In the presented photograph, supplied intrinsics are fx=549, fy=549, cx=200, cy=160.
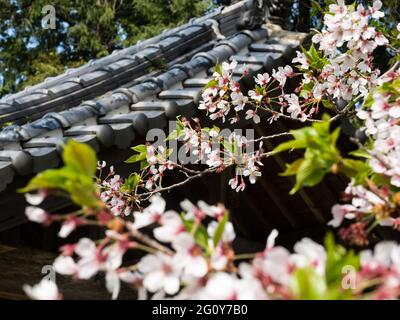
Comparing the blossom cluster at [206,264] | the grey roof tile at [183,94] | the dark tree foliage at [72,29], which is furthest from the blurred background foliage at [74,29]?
the blossom cluster at [206,264]

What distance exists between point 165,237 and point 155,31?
13.0 meters

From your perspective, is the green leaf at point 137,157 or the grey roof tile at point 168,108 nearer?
the green leaf at point 137,157

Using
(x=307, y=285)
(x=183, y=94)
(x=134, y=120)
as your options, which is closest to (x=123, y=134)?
(x=134, y=120)

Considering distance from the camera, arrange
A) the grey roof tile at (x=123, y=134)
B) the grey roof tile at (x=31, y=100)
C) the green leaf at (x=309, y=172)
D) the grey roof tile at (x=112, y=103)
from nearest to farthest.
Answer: the green leaf at (x=309, y=172) → the grey roof tile at (x=123, y=134) → the grey roof tile at (x=112, y=103) → the grey roof tile at (x=31, y=100)

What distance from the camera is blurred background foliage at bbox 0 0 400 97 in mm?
13930

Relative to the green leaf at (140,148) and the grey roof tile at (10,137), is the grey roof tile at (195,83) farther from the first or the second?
the grey roof tile at (10,137)

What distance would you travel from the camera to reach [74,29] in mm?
14242

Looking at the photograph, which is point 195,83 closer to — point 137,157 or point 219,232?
point 137,157

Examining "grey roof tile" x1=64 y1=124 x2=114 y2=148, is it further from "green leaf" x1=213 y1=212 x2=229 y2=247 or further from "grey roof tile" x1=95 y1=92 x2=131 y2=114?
Result: "green leaf" x1=213 y1=212 x2=229 y2=247

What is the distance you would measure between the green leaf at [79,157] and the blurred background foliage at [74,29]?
12922 mm

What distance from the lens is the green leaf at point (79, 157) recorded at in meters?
0.77

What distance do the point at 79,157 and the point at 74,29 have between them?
46.7 ft
